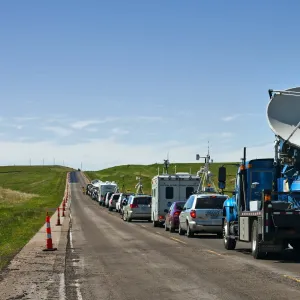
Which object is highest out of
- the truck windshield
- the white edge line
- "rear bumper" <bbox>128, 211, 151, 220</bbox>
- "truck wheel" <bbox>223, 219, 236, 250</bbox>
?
the truck windshield

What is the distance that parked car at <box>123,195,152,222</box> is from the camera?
4575cm

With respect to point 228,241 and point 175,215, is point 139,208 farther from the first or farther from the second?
point 228,241

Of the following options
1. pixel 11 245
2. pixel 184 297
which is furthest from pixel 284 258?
pixel 11 245

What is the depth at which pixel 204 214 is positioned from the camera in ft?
94.9

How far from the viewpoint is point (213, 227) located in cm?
2894

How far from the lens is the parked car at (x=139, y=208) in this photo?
150 ft

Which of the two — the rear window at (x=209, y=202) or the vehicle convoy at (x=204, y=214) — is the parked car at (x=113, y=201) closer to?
the vehicle convoy at (x=204, y=214)

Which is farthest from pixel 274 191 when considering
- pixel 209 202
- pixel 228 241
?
pixel 209 202

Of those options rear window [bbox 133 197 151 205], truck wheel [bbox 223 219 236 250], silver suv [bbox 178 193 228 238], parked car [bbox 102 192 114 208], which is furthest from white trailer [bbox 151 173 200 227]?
parked car [bbox 102 192 114 208]

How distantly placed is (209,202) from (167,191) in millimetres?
9427

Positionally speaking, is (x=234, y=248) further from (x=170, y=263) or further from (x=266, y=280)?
(x=266, y=280)

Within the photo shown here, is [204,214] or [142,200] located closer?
[204,214]

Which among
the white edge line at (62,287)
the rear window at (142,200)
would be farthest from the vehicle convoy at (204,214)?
the rear window at (142,200)

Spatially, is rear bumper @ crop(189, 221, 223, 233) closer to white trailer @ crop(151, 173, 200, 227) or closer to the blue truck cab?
the blue truck cab
